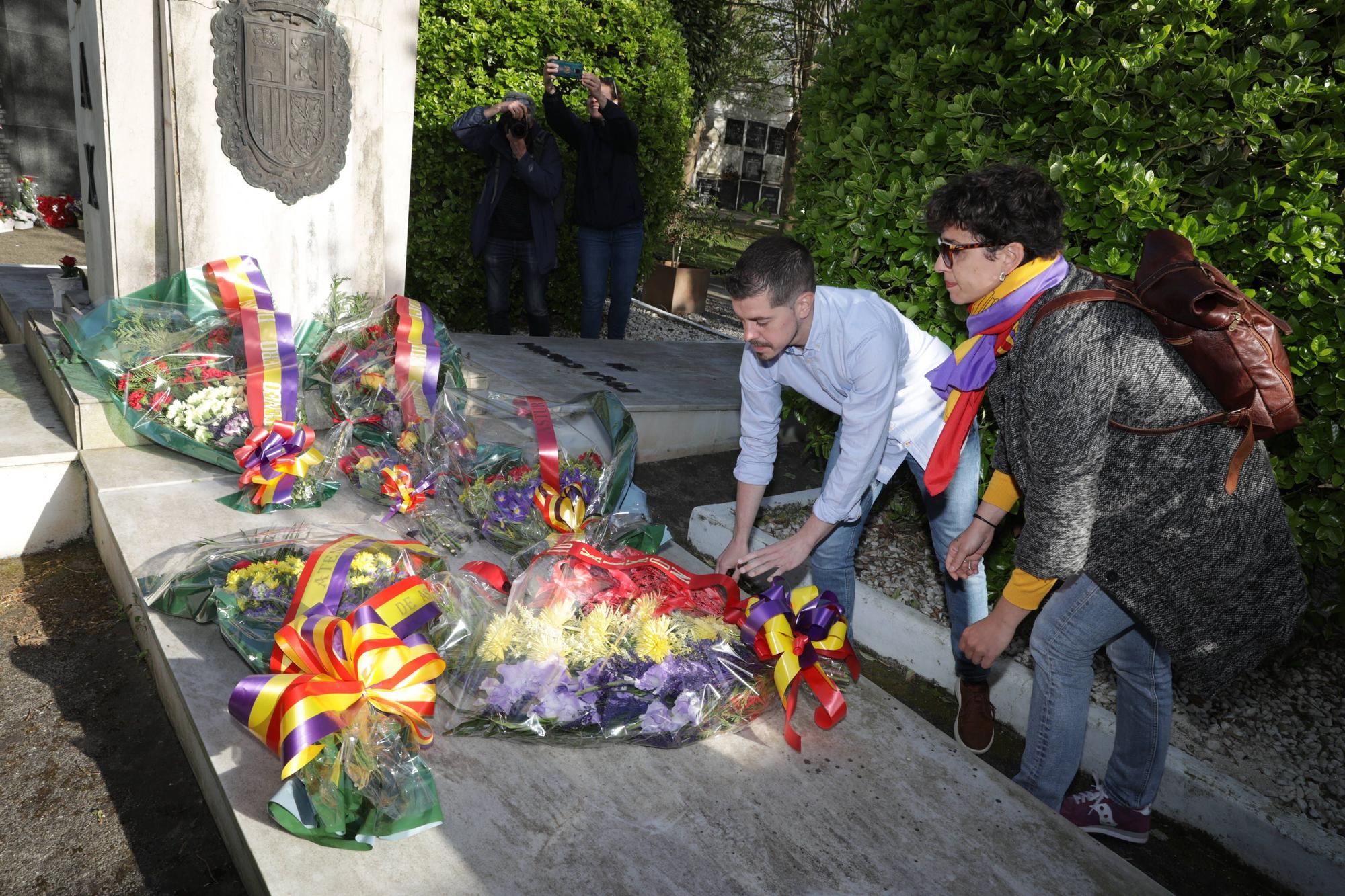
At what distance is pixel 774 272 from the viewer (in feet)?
7.73

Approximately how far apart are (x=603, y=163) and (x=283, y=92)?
8.29 ft

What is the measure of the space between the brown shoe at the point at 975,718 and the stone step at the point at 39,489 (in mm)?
3375

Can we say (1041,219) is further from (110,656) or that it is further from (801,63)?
(801,63)

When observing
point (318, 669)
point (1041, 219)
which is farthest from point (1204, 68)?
point (318, 669)

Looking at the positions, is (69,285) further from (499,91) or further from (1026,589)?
(1026,589)

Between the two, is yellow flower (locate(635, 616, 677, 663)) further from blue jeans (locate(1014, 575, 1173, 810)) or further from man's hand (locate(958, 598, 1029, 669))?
blue jeans (locate(1014, 575, 1173, 810))

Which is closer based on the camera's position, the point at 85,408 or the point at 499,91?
the point at 85,408

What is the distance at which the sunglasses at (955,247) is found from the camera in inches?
84.5

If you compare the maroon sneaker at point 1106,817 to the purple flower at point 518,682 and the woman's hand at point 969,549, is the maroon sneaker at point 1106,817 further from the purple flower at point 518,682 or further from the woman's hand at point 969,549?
the purple flower at point 518,682

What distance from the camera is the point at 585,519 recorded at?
326 centimetres

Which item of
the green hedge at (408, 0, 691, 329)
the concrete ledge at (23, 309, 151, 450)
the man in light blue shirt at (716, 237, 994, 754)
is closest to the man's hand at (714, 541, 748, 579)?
the man in light blue shirt at (716, 237, 994, 754)

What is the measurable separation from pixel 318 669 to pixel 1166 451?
6.44 ft

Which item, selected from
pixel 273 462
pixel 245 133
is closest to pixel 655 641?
pixel 273 462

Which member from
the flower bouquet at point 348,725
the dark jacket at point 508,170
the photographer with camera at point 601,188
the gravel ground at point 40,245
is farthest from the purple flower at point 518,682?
the gravel ground at point 40,245
